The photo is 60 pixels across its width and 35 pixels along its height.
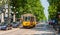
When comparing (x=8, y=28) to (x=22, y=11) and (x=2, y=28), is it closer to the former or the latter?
(x=2, y=28)

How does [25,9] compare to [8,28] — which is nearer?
[8,28]

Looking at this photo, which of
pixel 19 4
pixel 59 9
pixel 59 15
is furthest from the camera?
pixel 19 4

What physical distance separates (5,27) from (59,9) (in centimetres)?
1232

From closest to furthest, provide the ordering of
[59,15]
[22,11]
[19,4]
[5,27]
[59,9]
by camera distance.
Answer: [59,15], [5,27], [59,9], [19,4], [22,11]

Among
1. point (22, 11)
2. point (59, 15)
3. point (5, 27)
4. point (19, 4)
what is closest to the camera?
point (59, 15)

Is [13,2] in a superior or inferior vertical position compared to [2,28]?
superior

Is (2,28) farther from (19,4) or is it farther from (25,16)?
(19,4)

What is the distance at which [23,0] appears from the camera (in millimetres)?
62625

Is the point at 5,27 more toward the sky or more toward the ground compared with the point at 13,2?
more toward the ground

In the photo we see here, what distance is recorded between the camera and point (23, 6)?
64438 millimetres

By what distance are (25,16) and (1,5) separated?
583 cm

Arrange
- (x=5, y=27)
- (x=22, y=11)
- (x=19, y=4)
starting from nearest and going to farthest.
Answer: (x=5, y=27), (x=19, y=4), (x=22, y=11)

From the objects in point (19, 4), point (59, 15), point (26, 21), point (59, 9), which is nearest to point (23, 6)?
→ point (19, 4)

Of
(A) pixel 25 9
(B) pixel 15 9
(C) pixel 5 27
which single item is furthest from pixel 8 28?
(A) pixel 25 9
